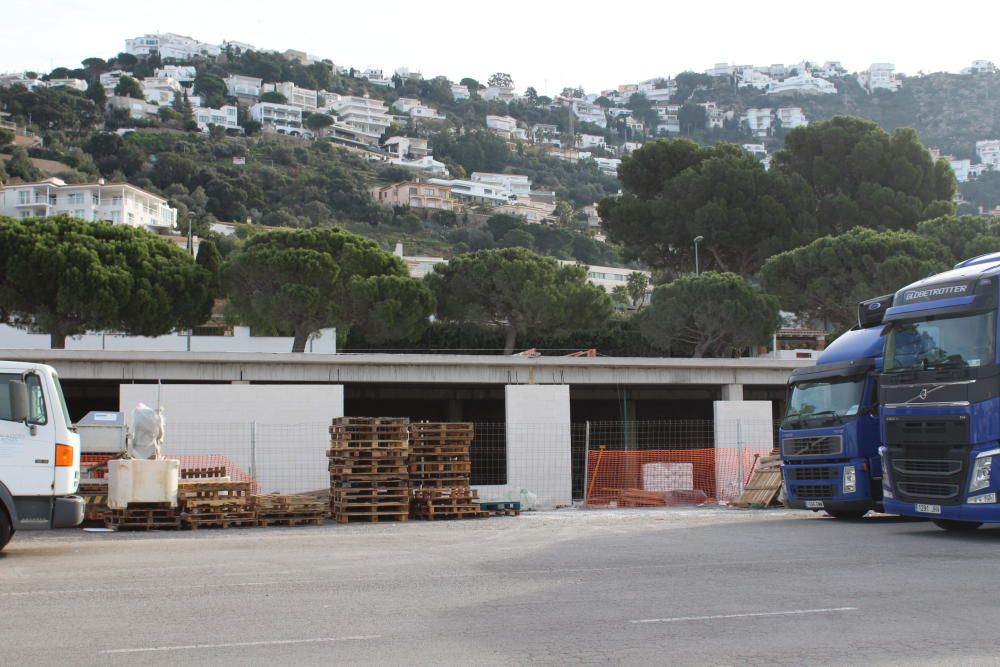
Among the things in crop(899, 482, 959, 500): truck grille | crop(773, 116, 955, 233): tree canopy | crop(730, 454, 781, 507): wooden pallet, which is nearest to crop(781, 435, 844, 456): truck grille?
crop(899, 482, 959, 500): truck grille

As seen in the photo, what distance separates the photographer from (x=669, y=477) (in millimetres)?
24609

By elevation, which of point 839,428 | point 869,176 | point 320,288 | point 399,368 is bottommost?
point 839,428

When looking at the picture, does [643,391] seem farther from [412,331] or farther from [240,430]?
[412,331]

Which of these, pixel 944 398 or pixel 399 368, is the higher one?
pixel 399 368

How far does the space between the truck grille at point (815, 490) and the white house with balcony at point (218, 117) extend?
553 feet

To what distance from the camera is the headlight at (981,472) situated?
13289mm

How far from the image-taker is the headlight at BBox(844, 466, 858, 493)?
16688 millimetres

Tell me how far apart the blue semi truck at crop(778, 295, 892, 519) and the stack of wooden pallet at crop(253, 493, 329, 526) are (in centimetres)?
818

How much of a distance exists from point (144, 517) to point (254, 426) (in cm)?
580

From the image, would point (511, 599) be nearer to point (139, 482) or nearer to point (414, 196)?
point (139, 482)

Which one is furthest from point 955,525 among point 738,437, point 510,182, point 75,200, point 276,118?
point 276,118

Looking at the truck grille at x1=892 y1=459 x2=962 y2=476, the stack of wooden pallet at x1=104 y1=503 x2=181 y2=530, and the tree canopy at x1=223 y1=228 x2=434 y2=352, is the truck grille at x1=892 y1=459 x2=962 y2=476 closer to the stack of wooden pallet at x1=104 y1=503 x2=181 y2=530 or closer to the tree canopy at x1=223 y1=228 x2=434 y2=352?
the stack of wooden pallet at x1=104 y1=503 x2=181 y2=530

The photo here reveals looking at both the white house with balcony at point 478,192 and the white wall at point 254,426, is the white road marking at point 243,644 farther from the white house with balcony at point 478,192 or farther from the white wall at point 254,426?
the white house with balcony at point 478,192

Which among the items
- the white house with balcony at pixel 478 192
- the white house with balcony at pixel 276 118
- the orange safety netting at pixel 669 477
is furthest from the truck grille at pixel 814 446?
the white house with balcony at pixel 276 118
